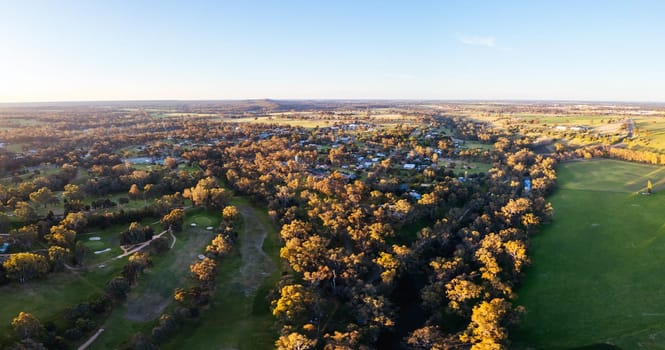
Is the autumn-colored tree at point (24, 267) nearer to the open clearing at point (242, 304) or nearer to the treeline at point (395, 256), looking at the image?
the open clearing at point (242, 304)

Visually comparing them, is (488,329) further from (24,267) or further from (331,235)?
(24,267)

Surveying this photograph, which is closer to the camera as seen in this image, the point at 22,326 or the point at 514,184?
the point at 22,326

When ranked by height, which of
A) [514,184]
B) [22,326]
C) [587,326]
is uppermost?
[514,184]

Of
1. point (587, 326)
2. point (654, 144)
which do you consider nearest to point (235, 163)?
point (587, 326)

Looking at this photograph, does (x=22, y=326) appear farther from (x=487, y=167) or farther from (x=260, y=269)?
(x=487, y=167)

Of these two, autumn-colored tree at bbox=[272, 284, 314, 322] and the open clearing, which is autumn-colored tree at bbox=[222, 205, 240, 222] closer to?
the open clearing

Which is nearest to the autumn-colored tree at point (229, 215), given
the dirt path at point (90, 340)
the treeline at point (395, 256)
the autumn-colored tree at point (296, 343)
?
the treeline at point (395, 256)
